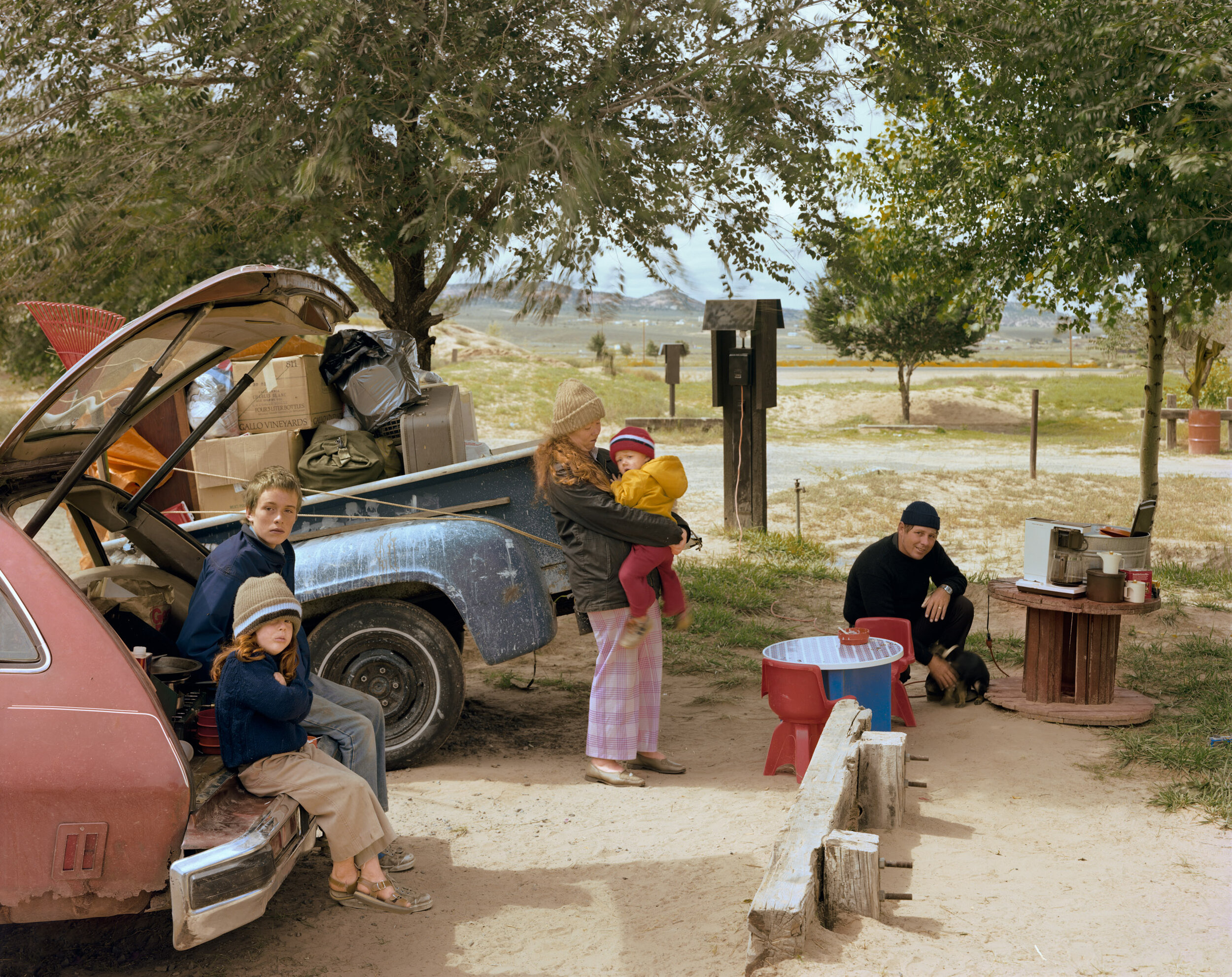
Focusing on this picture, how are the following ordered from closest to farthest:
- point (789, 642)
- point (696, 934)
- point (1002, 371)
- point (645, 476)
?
1. point (696, 934)
2. point (645, 476)
3. point (789, 642)
4. point (1002, 371)

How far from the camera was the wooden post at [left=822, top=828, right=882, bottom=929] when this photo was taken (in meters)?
3.34

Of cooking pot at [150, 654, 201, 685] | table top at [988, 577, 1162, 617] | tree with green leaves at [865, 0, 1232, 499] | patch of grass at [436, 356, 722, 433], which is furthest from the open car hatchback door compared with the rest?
patch of grass at [436, 356, 722, 433]

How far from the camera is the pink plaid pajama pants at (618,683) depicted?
5156 millimetres

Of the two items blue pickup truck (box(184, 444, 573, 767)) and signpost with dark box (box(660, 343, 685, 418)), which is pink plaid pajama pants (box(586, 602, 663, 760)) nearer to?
blue pickup truck (box(184, 444, 573, 767))

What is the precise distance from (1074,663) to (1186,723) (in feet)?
2.04

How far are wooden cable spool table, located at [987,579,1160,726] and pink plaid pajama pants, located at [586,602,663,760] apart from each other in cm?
218

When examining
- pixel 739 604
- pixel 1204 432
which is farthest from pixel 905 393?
pixel 739 604

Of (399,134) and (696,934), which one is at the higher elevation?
(399,134)

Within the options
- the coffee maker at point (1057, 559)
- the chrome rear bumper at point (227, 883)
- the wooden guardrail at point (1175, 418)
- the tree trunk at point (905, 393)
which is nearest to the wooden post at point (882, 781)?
the coffee maker at point (1057, 559)

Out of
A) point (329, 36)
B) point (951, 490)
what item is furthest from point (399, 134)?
point (951, 490)

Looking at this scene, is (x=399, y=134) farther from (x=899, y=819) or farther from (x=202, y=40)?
(x=899, y=819)

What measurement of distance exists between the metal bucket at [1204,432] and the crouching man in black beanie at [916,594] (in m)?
20.5

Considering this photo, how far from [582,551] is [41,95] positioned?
5159 mm

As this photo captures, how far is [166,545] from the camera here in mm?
4594
